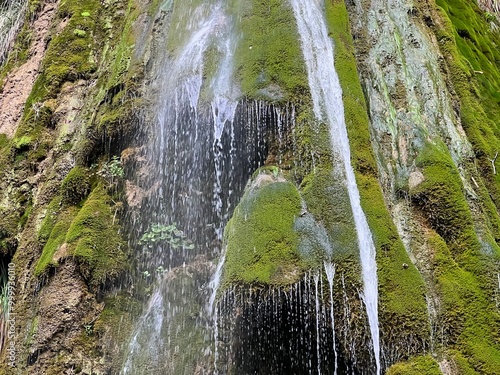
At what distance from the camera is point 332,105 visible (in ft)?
22.3

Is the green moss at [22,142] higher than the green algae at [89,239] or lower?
higher

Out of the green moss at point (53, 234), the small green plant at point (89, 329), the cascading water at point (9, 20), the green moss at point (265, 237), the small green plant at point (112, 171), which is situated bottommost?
the small green plant at point (89, 329)

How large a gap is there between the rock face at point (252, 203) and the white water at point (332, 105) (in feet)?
0.30

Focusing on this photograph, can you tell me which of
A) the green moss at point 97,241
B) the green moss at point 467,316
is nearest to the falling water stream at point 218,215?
the green moss at point 97,241

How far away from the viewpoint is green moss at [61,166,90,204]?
24.7 feet

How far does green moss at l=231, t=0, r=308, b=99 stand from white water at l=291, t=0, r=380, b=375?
0.15 metres

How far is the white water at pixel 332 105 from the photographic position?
5.65m

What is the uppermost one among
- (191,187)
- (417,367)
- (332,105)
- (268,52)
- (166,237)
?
(268,52)

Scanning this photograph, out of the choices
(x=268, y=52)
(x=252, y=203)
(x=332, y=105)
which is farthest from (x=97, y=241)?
(x=332, y=105)

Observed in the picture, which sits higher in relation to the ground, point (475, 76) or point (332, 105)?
point (332, 105)

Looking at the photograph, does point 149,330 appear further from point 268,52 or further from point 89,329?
point 268,52

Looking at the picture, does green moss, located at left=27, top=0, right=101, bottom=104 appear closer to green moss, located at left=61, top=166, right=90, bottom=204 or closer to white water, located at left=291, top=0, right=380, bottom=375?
green moss, located at left=61, top=166, right=90, bottom=204

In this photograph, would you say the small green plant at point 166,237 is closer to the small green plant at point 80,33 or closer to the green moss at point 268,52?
Result: the green moss at point 268,52

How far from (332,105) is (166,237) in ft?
8.74
